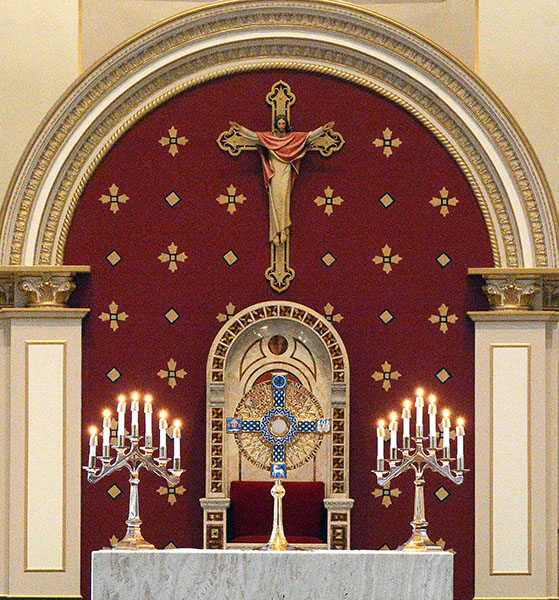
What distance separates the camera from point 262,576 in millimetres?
8289

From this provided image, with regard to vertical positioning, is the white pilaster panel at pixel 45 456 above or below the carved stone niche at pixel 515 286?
below

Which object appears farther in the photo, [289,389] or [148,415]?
[289,389]

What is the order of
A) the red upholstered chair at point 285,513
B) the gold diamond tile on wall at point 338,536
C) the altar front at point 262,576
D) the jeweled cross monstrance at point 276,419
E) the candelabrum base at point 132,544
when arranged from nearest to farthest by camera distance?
the altar front at point 262,576
the candelabrum base at point 132,544
the jeweled cross monstrance at point 276,419
the gold diamond tile on wall at point 338,536
the red upholstered chair at point 285,513

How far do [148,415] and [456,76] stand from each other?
4493mm

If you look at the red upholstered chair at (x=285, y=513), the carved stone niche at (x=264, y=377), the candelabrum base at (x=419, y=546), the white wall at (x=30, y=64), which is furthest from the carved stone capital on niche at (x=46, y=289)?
the candelabrum base at (x=419, y=546)

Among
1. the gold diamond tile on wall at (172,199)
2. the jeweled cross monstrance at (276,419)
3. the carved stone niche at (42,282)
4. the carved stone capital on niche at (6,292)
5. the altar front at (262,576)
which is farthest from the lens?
the gold diamond tile on wall at (172,199)

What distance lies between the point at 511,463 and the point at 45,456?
3774 millimetres

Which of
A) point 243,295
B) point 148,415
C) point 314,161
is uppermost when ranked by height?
point 314,161

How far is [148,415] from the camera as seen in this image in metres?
9.08

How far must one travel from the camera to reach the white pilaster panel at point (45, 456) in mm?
11742

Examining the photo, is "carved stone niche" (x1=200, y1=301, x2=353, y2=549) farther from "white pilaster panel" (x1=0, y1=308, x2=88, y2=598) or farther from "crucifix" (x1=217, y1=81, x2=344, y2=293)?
"white pilaster panel" (x1=0, y1=308, x2=88, y2=598)

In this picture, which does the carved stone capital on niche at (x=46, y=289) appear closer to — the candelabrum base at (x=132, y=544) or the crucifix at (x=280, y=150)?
the crucifix at (x=280, y=150)

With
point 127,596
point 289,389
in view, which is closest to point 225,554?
point 127,596

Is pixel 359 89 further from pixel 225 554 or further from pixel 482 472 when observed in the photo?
pixel 225 554
